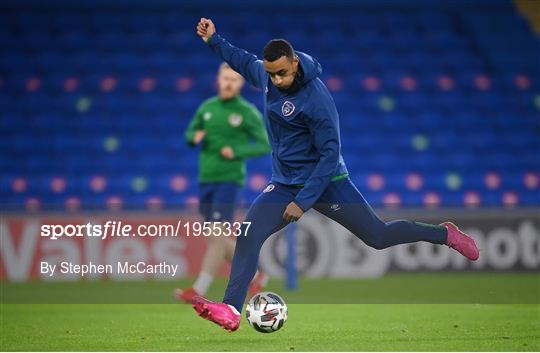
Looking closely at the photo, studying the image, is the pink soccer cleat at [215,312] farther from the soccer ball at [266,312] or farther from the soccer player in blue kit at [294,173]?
the soccer ball at [266,312]

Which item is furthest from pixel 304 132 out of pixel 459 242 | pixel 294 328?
pixel 294 328

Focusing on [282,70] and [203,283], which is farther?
[203,283]

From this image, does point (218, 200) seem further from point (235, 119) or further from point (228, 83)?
point (228, 83)

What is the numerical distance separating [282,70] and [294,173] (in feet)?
2.21

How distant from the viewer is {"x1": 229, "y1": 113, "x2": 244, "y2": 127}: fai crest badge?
901 centimetres

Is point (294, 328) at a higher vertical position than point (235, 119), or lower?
lower

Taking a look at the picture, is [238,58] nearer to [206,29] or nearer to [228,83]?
[206,29]

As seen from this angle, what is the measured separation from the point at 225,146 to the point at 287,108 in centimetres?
305

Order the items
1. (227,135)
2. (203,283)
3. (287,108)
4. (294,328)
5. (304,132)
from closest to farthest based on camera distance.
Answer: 1. (287,108)
2. (304,132)
3. (294,328)
4. (203,283)
5. (227,135)

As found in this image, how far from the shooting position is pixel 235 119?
29.6ft

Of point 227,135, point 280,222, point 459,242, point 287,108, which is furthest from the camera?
point 227,135

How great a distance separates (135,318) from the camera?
758 cm

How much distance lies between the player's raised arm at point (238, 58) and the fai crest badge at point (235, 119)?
2.45 meters

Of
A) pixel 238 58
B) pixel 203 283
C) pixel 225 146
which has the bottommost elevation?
pixel 203 283
